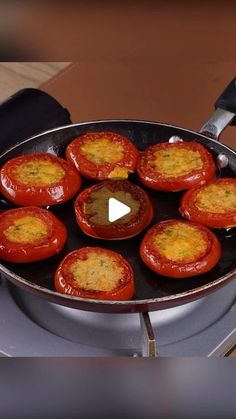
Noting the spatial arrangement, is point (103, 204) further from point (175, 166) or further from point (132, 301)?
point (132, 301)

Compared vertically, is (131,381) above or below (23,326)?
above

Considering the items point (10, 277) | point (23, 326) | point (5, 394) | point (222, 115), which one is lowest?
point (23, 326)

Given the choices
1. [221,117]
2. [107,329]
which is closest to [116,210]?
[107,329]

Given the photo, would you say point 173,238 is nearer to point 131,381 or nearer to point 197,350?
point 197,350

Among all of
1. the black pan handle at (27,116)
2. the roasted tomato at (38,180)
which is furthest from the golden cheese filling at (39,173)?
the black pan handle at (27,116)

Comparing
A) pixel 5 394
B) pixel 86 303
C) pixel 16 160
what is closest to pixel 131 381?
pixel 5 394

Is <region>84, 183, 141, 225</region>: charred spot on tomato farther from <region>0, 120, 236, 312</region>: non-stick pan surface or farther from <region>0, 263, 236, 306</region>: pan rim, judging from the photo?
<region>0, 263, 236, 306</region>: pan rim

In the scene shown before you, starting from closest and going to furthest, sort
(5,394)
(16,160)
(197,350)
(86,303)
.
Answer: (5,394)
(86,303)
(197,350)
(16,160)

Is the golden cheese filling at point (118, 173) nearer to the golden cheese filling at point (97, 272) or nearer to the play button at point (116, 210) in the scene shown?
the play button at point (116, 210)
